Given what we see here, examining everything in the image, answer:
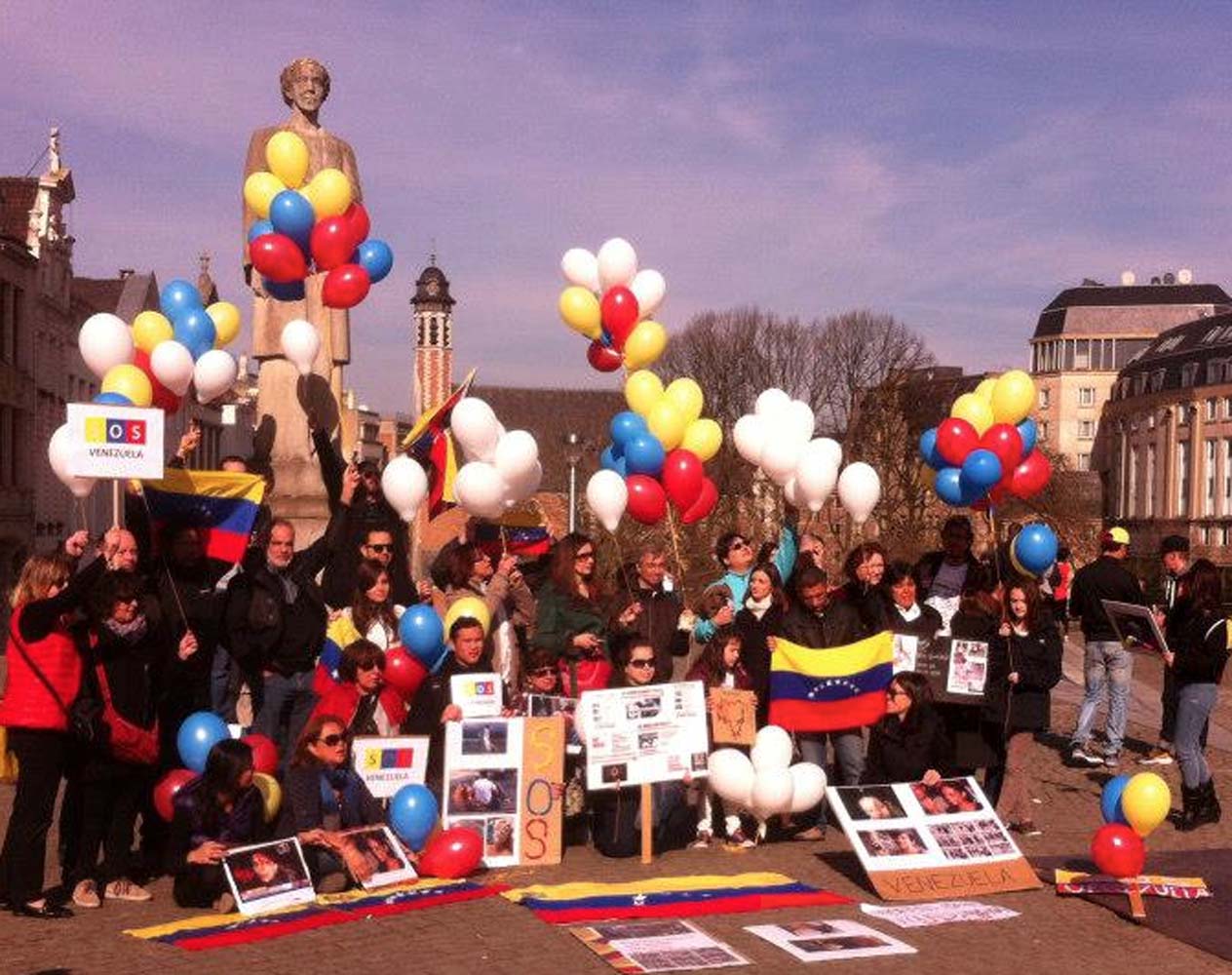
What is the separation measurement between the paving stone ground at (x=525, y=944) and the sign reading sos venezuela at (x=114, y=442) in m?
2.26

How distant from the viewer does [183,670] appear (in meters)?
9.58

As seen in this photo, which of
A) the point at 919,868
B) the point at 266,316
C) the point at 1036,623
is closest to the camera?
the point at 919,868

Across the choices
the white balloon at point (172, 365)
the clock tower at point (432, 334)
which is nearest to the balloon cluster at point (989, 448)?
the white balloon at point (172, 365)

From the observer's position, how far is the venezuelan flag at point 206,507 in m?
10.4

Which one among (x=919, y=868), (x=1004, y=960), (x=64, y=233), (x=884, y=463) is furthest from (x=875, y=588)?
(x=64, y=233)

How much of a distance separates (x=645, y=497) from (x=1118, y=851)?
436 centimetres

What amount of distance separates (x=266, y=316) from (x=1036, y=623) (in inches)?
304

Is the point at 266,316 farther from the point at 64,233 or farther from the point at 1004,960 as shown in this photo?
the point at 64,233

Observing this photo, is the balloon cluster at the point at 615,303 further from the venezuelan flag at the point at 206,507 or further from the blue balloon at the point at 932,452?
the venezuelan flag at the point at 206,507

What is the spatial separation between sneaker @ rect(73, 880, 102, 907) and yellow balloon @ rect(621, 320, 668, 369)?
6.22 metres

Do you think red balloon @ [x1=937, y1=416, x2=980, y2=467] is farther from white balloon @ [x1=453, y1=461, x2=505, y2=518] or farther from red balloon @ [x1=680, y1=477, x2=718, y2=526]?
white balloon @ [x1=453, y1=461, x2=505, y2=518]

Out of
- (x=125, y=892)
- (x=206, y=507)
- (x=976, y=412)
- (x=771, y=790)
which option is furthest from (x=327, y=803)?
(x=976, y=412)

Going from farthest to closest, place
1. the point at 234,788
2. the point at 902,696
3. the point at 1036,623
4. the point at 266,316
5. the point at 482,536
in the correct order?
the point at 266,316
the point at 482,536
the point at 1036,623
the point at 902,696
the point at 234,788

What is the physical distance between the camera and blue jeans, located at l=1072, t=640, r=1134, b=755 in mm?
14297
